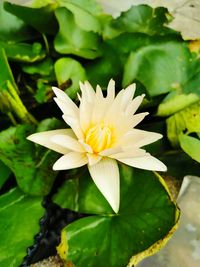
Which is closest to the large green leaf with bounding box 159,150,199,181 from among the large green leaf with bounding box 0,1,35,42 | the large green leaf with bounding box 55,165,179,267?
the large green leaf with bounding box 55,165,179,267

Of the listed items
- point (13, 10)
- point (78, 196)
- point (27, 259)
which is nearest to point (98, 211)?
point (78, 196)

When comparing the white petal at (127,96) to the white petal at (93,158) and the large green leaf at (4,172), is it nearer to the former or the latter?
the white petal at (93,158)

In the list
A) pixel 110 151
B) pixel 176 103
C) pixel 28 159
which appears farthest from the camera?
pixel 176 103

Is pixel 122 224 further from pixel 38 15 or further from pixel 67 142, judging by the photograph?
pixel 38 15

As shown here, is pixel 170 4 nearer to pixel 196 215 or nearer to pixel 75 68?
pixel 75 68

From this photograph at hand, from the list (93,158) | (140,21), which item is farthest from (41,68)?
(93,158)

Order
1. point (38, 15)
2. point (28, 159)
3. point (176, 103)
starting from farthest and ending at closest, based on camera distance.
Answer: point (38, 15) → point (176, 103) → point (28, 159)

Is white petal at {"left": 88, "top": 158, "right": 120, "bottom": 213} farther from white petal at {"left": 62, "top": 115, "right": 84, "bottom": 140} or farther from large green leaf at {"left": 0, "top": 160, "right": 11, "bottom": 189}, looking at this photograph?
large green leaf at {"left": 0, "top": 160, "right": 11, "bottom": 189}
